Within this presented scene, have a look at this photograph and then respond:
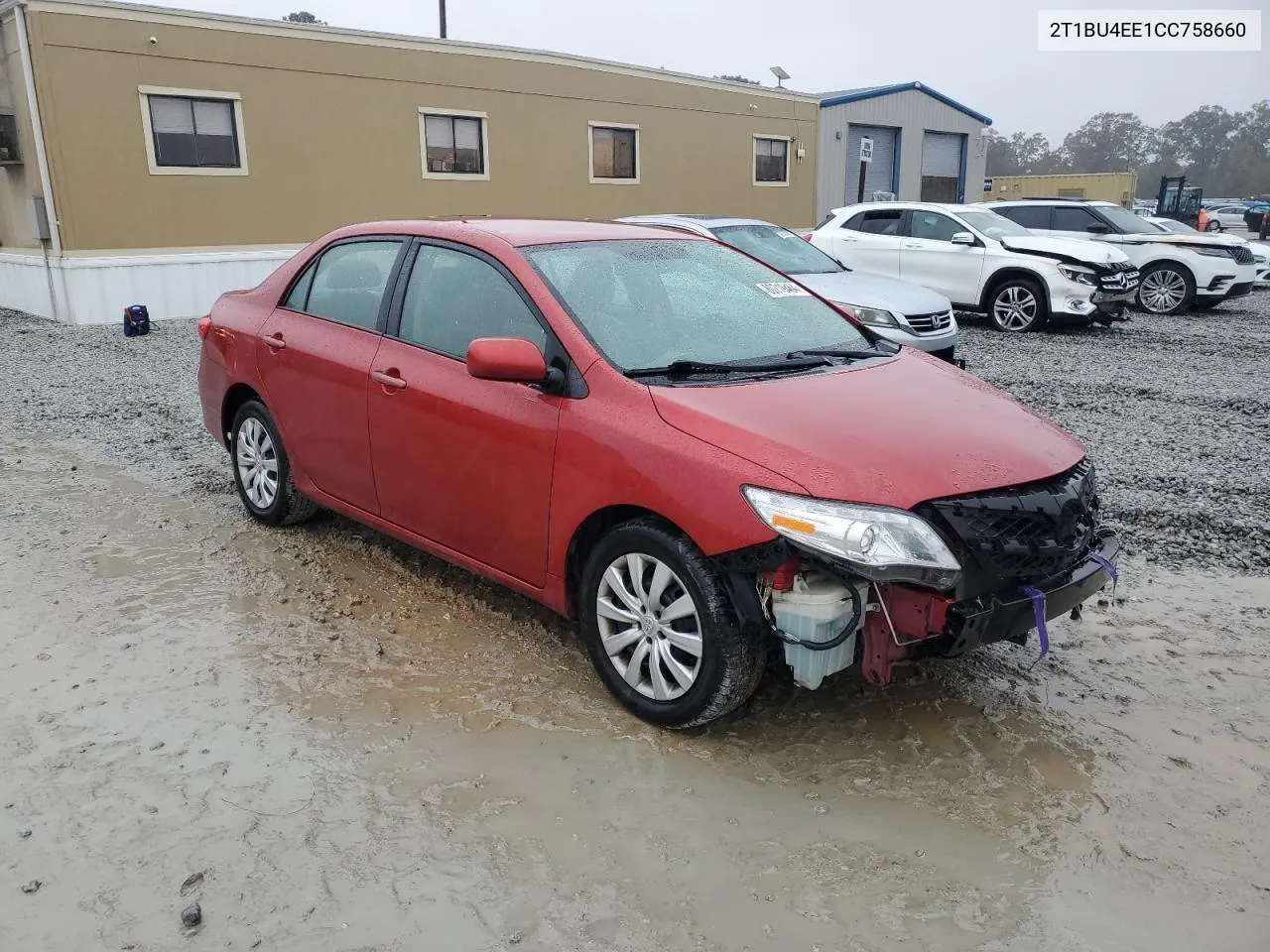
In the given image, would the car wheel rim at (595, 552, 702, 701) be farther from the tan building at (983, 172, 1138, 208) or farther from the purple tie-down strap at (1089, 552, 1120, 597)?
the tan building at (983, 172, 1138, 208)

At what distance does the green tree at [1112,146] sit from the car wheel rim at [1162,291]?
4245 inches

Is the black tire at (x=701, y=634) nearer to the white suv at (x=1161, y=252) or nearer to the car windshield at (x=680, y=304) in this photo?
the car windshield at (x=680, y=304)

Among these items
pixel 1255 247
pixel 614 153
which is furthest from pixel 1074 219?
pixel 614 153

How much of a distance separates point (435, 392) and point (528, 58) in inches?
614

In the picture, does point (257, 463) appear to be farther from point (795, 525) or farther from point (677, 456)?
point (795, 525)

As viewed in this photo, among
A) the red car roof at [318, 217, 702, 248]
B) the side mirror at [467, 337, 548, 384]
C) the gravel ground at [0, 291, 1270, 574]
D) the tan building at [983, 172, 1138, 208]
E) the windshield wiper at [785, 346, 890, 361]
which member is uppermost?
the tan building at [983, 172, 1138, 208]

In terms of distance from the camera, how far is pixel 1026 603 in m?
3.04

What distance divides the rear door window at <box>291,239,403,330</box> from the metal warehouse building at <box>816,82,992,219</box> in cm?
2134

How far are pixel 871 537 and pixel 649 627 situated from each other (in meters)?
0.83

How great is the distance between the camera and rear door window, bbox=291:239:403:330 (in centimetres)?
441

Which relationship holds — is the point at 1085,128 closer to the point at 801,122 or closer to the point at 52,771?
the point at 801,122

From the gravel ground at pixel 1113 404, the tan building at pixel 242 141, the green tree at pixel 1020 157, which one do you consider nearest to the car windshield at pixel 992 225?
the gravel ground at pixel 1113 404

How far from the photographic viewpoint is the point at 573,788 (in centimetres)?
309

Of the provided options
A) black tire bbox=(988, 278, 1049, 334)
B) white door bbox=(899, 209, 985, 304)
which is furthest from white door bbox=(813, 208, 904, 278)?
black tire bbox=(988, 278, 1049, 334)
